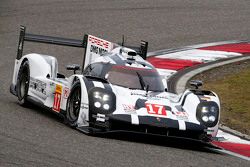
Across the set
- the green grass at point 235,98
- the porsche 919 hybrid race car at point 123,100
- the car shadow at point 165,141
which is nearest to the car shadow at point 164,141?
the car shadow at point 165,141

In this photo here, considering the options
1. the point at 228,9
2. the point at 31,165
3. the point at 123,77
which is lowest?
the point at 31,165

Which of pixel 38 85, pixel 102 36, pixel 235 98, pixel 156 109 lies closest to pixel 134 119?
pixel 156 109

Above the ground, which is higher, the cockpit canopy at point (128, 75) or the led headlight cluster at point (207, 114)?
the cockpit canopy at point (128, 75)

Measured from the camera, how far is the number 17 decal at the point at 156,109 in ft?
41.1

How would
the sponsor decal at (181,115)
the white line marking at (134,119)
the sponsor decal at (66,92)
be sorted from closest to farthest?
the white line marking at (134,119), the sponsor decal at (181,115), the sponsor decal at (66,92)

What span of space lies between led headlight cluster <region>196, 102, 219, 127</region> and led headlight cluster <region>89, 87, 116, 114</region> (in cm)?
129

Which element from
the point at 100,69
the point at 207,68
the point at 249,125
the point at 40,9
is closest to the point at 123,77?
the point at 100,69

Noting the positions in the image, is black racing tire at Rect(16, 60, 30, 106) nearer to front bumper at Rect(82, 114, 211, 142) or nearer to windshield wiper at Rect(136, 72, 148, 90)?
windshield wiper at Rect(136, 72, 148, 90)

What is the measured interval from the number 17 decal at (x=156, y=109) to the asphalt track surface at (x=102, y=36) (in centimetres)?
44

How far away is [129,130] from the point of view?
1230 cm

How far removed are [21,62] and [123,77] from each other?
3074 mm

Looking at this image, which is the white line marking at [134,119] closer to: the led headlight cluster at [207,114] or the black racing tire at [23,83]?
the led headlight cluster at [207,114]

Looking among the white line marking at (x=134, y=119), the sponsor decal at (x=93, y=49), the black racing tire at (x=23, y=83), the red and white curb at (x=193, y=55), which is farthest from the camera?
the red and white curb at (x=193, y=55)

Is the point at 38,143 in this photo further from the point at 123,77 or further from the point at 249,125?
the point at 249,125
